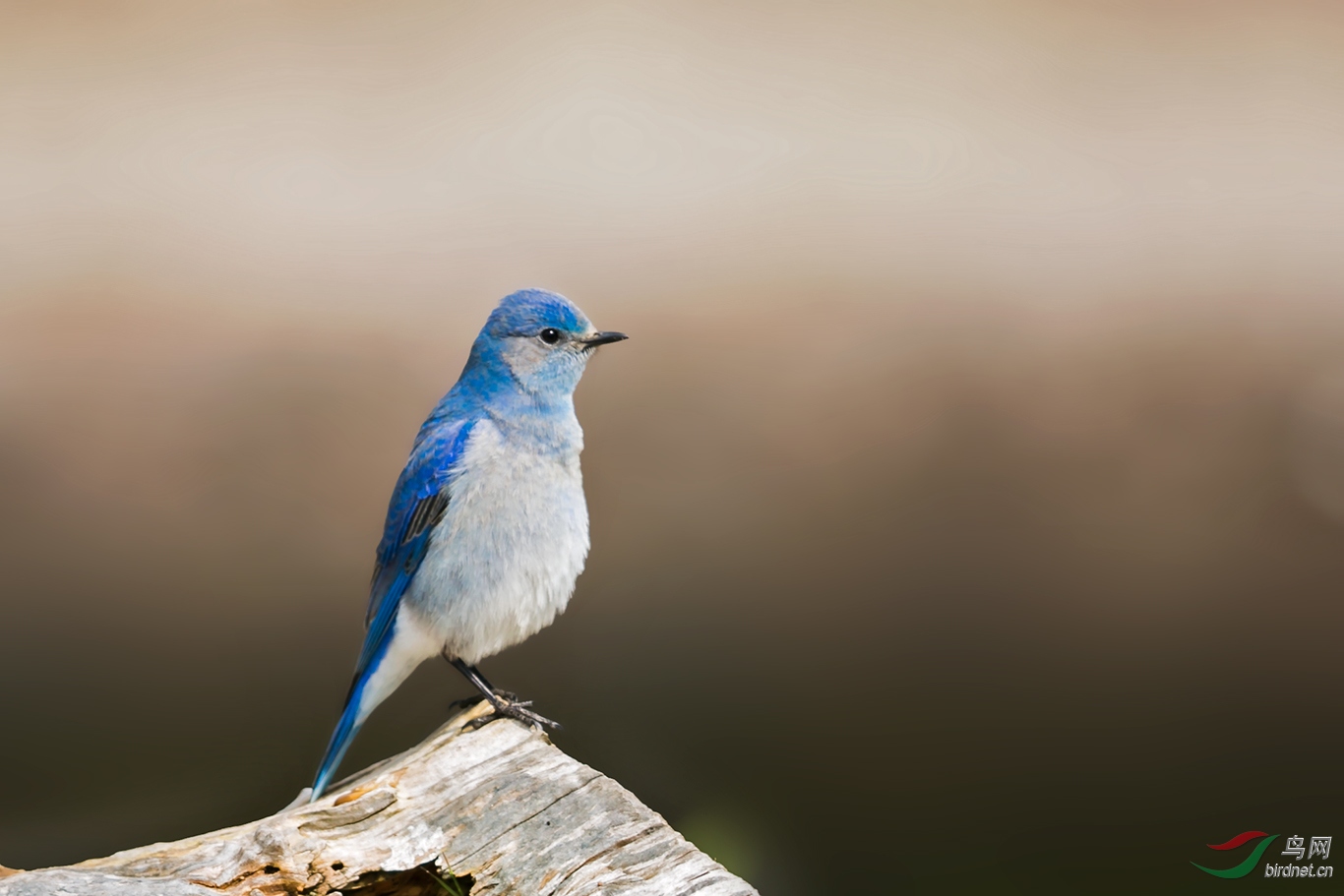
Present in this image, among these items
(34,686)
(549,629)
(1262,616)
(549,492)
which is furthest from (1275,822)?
(34,686)

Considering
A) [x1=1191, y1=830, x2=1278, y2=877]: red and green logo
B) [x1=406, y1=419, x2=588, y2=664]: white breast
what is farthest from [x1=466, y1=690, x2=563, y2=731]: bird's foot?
[x1=1191, y1=830, x2=1278, y2=877]: red and green logo

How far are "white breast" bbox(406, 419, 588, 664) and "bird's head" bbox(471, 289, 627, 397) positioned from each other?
0.61 ft

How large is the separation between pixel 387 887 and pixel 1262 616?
12.6 feet

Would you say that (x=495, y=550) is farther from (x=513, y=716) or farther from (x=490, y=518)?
(x=513, y=716)

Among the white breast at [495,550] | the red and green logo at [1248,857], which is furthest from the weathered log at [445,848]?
the red and green logo at [1248,857]

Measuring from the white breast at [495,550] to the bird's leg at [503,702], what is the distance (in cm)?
9

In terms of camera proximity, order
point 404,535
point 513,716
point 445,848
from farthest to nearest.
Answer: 1. point 404,535
2. point 513,716
3. point 445,848

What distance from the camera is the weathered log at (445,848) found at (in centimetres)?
256

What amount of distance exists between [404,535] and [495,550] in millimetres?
280

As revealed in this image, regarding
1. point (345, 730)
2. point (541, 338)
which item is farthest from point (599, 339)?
point (345, 730)

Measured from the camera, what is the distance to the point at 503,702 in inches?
122

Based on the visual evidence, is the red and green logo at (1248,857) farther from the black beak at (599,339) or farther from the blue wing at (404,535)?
Answer: the blue wing at (404,535)

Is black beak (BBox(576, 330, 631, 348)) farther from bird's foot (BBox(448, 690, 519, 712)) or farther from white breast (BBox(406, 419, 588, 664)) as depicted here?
bird's foot (BBox(448, 690, 519, 712))

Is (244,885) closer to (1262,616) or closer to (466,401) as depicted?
(466,401)
